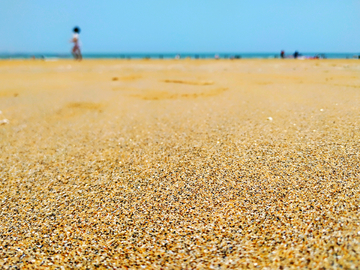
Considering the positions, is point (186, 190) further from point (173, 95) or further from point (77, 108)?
point (173, 95)

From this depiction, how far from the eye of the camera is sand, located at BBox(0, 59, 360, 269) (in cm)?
134

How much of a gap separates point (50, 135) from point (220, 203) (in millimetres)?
2405

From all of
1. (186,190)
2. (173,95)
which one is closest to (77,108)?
(173,95)

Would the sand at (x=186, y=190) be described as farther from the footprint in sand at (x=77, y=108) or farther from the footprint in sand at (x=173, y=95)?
the footprint in sand at (x=173, y=95)

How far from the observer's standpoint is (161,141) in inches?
112

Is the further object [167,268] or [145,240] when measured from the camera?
[145,240]

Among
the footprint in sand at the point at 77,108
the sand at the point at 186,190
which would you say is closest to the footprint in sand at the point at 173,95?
the footprint in sand at the point at 77,108

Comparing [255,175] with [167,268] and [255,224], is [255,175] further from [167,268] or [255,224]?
[167,268]

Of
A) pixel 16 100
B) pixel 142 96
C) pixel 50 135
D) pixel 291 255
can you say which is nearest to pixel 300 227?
pixel 291 255

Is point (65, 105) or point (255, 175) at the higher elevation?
point (65, 105)

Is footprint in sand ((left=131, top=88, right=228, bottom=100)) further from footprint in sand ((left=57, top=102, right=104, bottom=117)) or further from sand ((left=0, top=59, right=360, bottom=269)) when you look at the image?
sand ((left=0, top=59, right=360, bottom=269))

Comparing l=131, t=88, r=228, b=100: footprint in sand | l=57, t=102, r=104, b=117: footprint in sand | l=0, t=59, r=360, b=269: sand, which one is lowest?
l=0, t=59, r=360, b=269: sand

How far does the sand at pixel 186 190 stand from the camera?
4.41 ft

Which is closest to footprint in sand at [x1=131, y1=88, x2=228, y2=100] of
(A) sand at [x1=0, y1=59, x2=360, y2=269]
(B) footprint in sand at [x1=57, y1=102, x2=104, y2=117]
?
(B) footprint in sand at [x1=57, y1=102, x2=104, y2=117]
